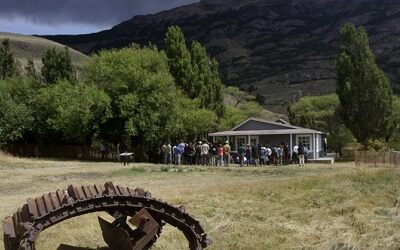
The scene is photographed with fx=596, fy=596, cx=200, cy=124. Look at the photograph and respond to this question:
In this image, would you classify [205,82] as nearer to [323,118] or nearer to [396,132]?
[323,118]

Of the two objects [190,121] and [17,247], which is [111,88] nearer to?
[190,121]

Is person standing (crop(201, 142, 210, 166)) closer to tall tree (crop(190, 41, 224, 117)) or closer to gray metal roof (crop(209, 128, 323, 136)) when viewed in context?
gray metal roof (crop(209, 128, 323, 136))

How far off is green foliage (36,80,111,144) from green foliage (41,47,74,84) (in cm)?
914

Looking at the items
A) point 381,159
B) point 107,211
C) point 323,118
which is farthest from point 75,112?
point 107,211

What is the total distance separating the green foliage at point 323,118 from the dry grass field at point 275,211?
49288 mm

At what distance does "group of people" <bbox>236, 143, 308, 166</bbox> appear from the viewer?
1690 inches

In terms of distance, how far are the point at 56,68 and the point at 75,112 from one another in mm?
17428

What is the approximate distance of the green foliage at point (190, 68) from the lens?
63.4m

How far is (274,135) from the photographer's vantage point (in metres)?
57.4

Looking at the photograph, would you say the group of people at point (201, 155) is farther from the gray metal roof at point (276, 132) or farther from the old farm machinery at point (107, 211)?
the old farm machinery at point (107, 211)

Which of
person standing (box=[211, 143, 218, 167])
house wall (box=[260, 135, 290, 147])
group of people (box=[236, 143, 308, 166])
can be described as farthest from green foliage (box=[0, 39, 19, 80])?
group of people (box=[236, 143, 308, 166])

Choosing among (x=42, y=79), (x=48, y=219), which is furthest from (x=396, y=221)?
(x=42, y=79)

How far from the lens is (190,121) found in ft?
187

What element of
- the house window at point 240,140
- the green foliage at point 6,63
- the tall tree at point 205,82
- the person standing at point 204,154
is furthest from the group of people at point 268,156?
the green foliage at point 6,63
